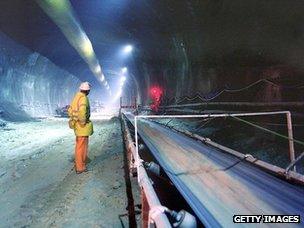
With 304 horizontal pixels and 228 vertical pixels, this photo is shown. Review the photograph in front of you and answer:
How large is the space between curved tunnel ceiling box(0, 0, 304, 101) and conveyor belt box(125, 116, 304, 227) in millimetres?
2537

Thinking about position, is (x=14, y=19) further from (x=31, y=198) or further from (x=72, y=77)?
(x=72, y=77)

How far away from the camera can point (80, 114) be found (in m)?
5.99

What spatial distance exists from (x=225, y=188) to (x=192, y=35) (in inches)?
264

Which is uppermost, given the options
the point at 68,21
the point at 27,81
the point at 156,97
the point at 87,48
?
the point at 68,21

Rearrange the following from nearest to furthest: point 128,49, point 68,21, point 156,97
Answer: point 68,21 → point 128,49 → point 156,97

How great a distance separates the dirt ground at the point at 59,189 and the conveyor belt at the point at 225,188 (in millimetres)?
930

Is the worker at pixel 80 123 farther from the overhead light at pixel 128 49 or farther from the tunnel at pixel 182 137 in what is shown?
the overhead light at pixel 128 49

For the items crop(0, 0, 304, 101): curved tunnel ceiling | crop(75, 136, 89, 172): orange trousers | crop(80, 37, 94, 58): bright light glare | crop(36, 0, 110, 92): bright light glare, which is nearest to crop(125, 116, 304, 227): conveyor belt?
crop(75, 136, 89, 172): orange trousers

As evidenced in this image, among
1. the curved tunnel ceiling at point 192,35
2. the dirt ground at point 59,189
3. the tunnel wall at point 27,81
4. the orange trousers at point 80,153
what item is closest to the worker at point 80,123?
the orange trousers at point 80,153

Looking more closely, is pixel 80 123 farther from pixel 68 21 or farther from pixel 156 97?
pixel 156 97

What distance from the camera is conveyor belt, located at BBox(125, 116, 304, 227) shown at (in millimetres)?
2984

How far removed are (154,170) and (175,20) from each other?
590 centimetres

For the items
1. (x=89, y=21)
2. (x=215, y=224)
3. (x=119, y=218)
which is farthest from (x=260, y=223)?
(x=89, y=21)

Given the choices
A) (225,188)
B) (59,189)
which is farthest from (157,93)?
(225,188)
